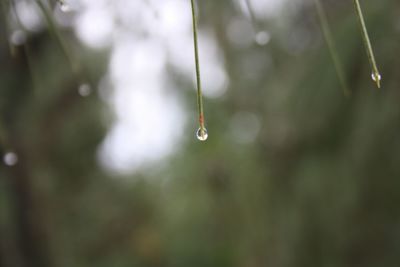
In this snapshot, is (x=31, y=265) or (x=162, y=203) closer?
(x=31, y=265)

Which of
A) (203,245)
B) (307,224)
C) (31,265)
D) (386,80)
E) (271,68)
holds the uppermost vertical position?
(386,80)

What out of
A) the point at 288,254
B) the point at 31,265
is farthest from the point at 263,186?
the point at 31,265

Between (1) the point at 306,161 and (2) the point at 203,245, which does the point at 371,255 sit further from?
(2) the point at 203,245

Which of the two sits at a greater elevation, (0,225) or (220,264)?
(0,225)

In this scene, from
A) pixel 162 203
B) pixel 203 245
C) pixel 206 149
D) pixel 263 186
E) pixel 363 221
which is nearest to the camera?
pixel 363 221

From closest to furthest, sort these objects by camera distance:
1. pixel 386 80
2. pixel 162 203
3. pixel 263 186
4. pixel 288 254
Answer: pixel 386 80 < pixel 288 254 < pixel 263 186 < pixel 162 203

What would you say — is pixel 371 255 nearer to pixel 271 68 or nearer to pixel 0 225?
pixel 271 68
